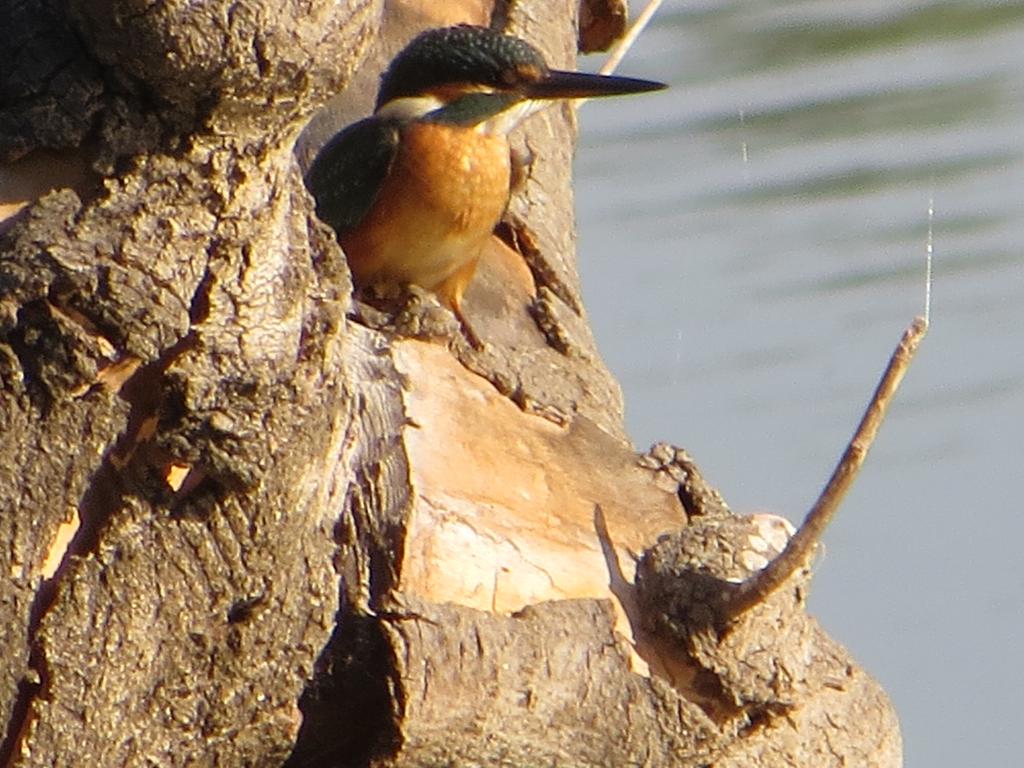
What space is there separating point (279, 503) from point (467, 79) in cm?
188

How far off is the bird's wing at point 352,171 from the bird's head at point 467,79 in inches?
3.2

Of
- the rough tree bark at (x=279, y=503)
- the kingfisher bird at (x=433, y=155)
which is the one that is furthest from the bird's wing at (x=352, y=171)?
the rough tree bark at (x=279, y=503)

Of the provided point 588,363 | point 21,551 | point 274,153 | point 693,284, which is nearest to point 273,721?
point 21,551

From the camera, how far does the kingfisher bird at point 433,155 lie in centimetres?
391

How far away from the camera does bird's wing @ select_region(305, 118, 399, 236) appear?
3.92m

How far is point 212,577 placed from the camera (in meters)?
2.38

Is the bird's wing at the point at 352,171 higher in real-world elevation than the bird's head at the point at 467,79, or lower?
lower

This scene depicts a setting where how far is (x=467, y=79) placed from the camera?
411 cm

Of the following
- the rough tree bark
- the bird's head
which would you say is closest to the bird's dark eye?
the bird's head

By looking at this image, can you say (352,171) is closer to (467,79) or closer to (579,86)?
(467,79)

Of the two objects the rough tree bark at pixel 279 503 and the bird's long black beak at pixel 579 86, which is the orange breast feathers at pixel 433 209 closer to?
the bird's long black beak at pixel 579 86

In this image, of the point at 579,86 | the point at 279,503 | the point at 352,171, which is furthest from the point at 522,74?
the point at 279,503

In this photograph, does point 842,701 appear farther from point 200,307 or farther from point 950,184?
point 950,184

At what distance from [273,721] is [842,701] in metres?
0.88
